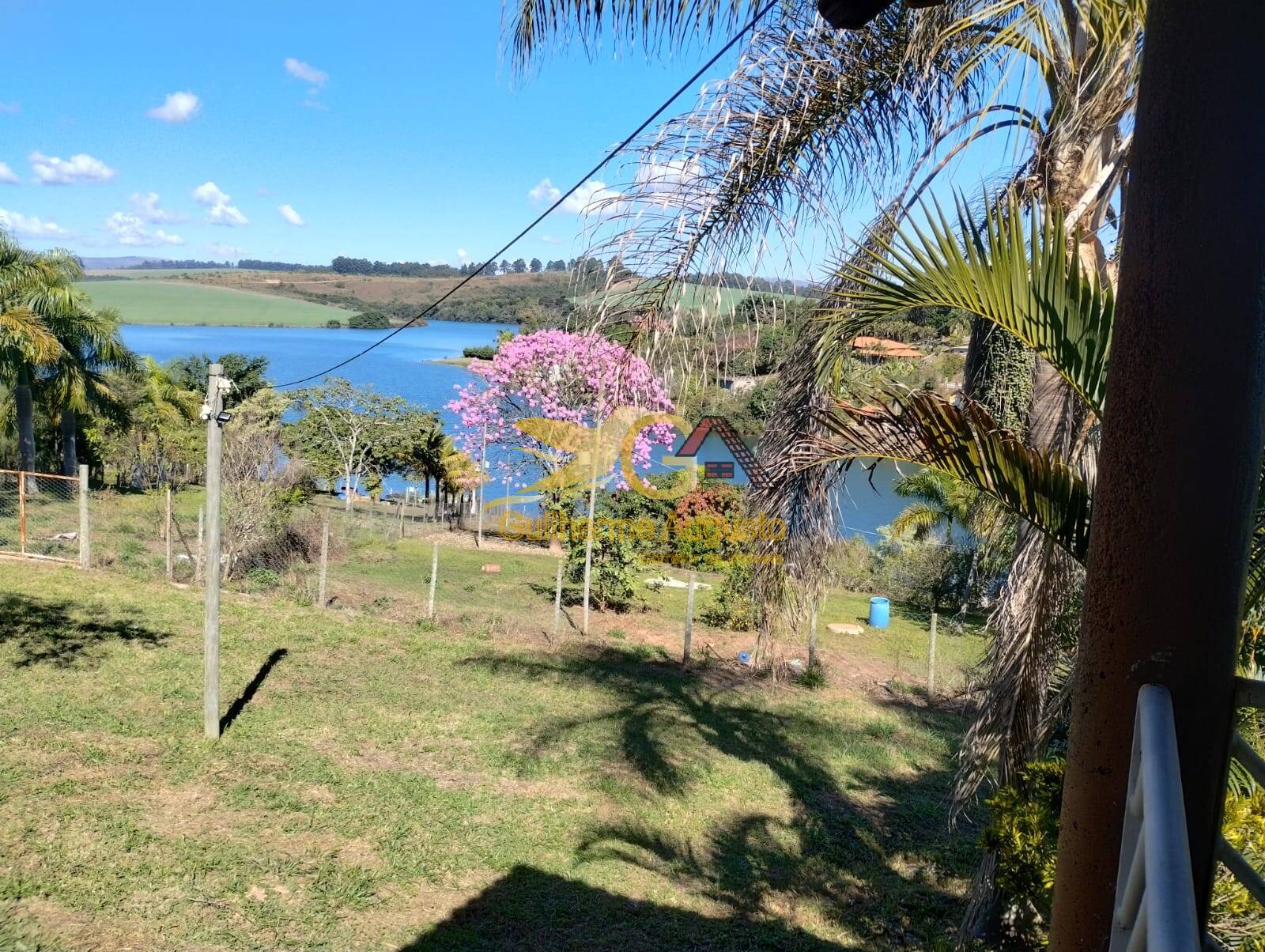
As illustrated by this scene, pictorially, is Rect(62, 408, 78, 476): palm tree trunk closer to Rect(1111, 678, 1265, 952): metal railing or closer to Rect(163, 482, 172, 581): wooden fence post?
Rect(163, 482, 172, 581): wooden fence post

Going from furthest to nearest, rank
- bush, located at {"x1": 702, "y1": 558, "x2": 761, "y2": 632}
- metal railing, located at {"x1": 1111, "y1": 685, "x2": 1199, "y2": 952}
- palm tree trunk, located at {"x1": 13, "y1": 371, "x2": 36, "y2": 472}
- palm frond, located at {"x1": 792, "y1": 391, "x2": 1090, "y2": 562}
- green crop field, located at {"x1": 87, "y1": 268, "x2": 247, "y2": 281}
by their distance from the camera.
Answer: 1. green crop field, located at {"x1": 87, "y1": 268, "x2": 247, "y2": 281}
2. palm tree trunk, located at {"x1": 13, "y1": 371, "x2": 36, "y2": 472}
3. bush, located at {"x1": 702, "y1": 558, "x2": 761, "y2": 632}
4. palm frond, located at {"x1": 792, "y1": 391, "x2": 1090, "y2": 562}
5. metal railing, located at {"x1": 1111, "y1": 685, "x2": 1199, "y2": 952}

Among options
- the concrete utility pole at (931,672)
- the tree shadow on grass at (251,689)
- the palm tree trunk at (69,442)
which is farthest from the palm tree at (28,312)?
the concrete utility pole at (931,672)

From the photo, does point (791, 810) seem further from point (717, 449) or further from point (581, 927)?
point (717, 449)

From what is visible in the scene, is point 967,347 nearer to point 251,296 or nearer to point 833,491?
point 833,491

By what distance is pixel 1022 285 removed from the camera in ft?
9.46

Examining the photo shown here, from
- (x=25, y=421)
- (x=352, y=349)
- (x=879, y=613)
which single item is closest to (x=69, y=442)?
(x=25, y=421)

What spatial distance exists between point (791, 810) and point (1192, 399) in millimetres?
6688

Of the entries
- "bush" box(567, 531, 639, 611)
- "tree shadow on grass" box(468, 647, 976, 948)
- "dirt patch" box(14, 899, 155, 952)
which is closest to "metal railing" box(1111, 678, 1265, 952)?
"tree shadow on grass" box(468, 647, 976, 948)

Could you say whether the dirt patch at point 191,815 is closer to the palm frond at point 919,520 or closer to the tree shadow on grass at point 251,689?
the tree shadow on grass at point 251,689

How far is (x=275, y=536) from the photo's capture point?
15.0m

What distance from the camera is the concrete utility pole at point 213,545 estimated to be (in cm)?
744

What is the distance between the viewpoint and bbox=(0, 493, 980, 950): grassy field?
524 centimetres

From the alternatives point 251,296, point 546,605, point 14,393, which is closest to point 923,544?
point 546,605

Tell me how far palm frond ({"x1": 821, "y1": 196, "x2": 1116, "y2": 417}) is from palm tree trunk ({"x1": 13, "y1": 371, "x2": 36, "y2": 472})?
21685 mm
